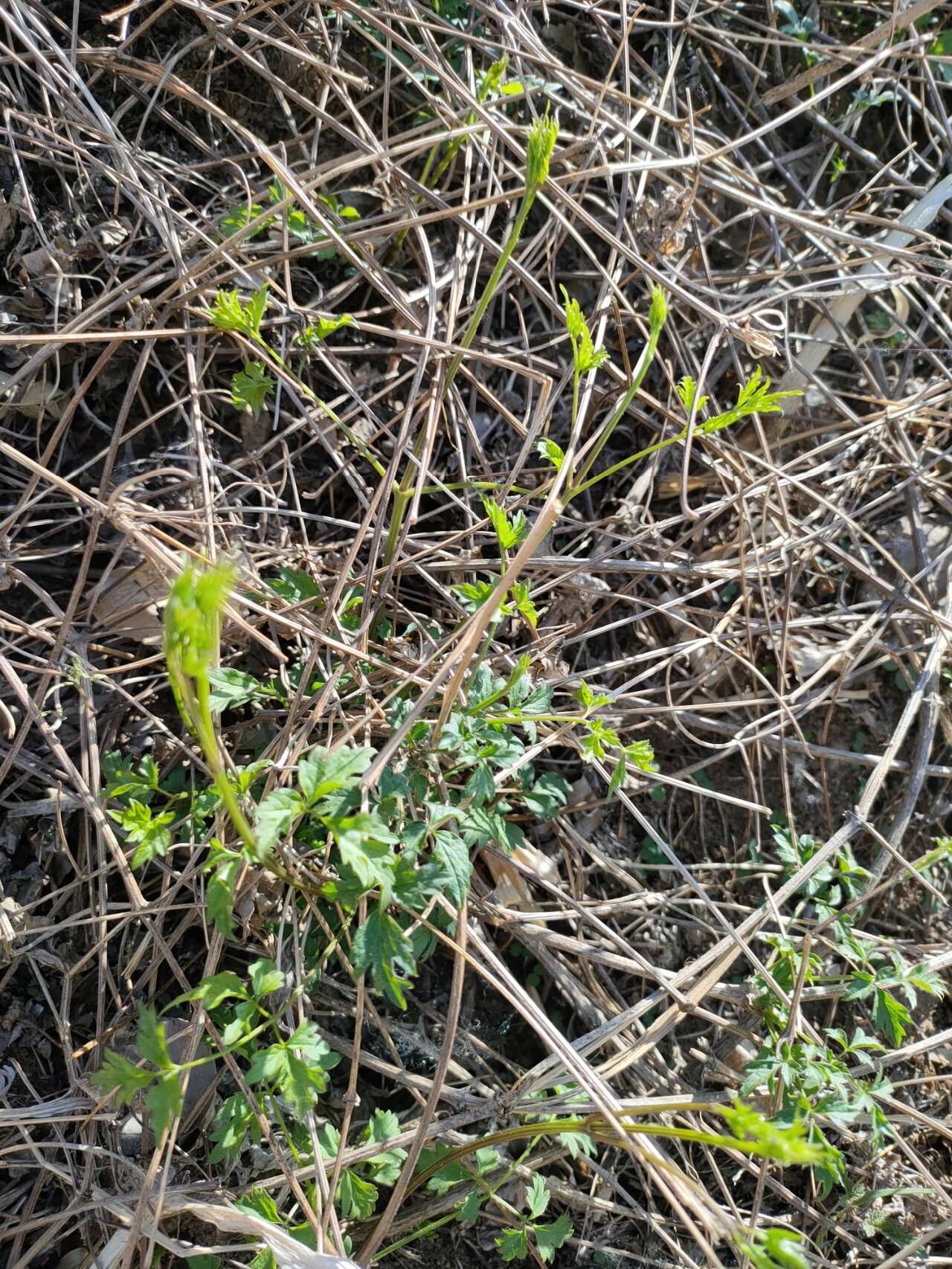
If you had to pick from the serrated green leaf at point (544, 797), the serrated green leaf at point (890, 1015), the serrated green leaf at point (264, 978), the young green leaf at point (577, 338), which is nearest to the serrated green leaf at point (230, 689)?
the serrated green leaf at point (264, 978)

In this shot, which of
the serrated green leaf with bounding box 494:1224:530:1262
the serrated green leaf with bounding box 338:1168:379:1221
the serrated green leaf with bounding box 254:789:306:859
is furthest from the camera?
the serrated green leaf with bounding box 494:1224:530:1262

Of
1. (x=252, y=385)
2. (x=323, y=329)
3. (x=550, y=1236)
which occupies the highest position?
(x=323, y=329)

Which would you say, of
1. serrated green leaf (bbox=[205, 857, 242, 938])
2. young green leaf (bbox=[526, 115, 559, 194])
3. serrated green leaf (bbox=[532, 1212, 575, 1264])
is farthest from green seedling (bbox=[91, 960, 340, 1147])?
young green leaf (bbox=[526, 115, 559, 194])

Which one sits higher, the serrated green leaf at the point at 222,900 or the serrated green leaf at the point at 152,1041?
the serrated green leaf at the point at 222,900

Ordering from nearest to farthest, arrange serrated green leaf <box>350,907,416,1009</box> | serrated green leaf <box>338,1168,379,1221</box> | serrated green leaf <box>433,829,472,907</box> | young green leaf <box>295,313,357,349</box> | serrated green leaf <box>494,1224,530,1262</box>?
serrated green leaf <box>350,907,416,1009</box> → serrated green leaf <box>433,829,472,907</box> → serrated green leaf <box>338,1168,379,1221</box> → serrated green leaf <box>494,1224,530,1262</box> → young green leaf <box>295,313,357,349</box>

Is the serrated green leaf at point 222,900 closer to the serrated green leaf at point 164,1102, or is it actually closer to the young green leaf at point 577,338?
the serrated green leaf at point 164,1102

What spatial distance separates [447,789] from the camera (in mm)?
1812

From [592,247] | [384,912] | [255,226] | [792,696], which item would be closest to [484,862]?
[384,912]

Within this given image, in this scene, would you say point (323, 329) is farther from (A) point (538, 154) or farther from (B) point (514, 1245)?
(B) point (514, 1245)

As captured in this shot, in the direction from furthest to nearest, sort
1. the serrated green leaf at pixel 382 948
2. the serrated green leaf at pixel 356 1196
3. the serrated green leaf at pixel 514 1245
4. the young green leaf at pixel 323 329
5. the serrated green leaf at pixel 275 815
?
the young green leaf at pixel 323 329, the serrated green leaf at pixel 514 1245, the serrated green leaf at pixel 356 1196, the serrated green leaf at pixel 382 948, the serrated green leaf at pixel 275 815

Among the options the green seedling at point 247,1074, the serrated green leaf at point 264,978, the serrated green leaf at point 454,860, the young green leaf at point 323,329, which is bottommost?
the green seedling at point 247,1074

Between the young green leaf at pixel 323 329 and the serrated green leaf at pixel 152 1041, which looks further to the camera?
the young green leaf at pixel 323 329

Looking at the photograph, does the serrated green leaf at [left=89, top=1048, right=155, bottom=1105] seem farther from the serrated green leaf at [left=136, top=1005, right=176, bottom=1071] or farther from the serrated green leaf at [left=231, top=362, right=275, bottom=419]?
the serrated green leaf at [left=231, top=362, right=275, bottom=419]

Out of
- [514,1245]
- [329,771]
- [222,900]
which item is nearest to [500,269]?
[329,771]
